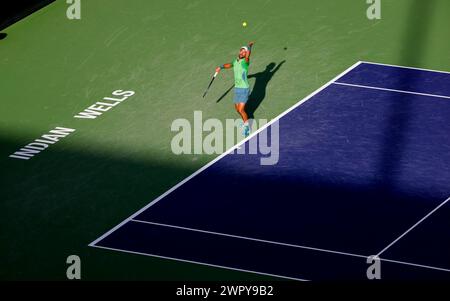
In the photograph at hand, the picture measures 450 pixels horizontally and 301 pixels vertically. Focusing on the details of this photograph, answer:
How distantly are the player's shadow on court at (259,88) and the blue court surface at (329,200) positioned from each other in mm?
937

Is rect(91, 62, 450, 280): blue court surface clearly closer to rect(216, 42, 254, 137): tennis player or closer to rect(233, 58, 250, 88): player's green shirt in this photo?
rect(216, 42, 254, 137): tennis player

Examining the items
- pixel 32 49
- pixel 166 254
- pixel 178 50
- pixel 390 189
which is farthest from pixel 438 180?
pixel 32 49

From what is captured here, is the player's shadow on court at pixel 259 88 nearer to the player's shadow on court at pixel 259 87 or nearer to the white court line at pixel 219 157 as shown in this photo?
the player's shadow on court at pixel 259 87

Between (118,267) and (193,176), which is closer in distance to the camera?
(118,267)

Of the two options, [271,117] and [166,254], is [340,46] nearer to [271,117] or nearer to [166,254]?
[271,117]

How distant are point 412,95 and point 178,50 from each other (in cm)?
706

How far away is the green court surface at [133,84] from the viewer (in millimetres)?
28422

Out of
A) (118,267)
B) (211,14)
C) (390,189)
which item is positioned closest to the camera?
(118,267)

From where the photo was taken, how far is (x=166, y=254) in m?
27.4

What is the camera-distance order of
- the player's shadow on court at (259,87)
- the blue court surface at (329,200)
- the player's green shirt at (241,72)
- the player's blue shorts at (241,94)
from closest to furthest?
the blue court surface at (329,200) → the player's green shirt at (241,72) → the player's blue shorts at (241,94) → the player's shadow on court at (259,87)

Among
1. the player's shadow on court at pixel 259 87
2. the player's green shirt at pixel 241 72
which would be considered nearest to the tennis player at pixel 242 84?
the player's green shirt at pixel 241 72

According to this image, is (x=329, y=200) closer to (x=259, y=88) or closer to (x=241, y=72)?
(x=241, y=72)

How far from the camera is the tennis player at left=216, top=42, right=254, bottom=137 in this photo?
3166 centimetres

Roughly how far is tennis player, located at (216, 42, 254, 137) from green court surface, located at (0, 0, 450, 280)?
3.55 feet
